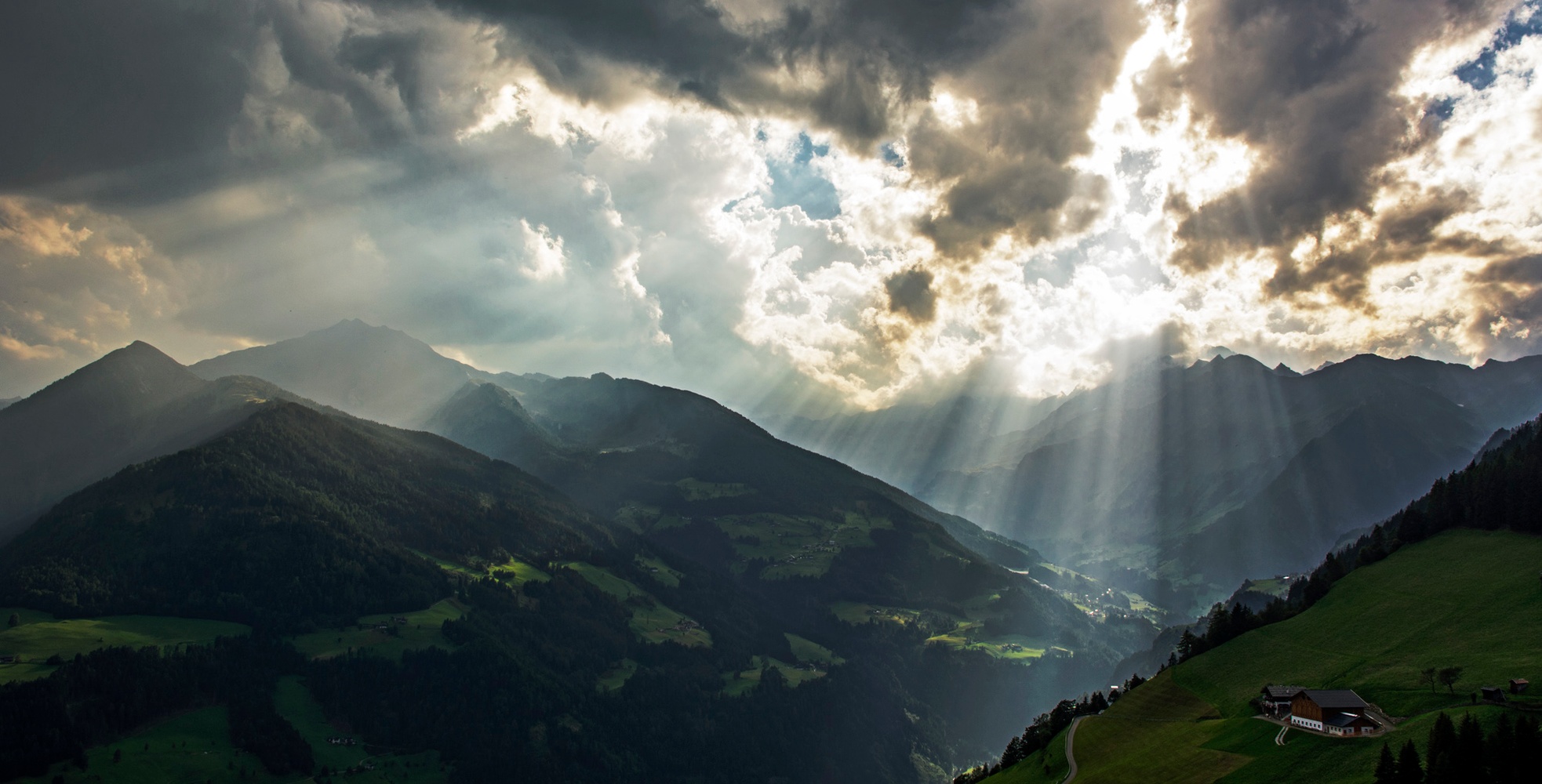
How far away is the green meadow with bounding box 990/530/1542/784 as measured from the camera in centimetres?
7725

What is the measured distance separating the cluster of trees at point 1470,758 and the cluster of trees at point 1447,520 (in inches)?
2891

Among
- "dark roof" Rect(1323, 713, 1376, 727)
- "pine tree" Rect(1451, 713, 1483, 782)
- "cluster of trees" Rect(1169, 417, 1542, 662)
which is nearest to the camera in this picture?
"pine tree" Rect(1451, 713, 1483, 782)

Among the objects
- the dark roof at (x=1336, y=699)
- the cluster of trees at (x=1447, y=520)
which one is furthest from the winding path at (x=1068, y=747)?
the dark roof at (x=1336, y=699)

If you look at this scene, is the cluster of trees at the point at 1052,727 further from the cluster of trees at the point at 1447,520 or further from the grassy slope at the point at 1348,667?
the cluster of trees at the point at 1447,520

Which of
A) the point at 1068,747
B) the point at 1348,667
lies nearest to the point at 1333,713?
the point at 1348,667

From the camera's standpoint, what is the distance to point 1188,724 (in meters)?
100

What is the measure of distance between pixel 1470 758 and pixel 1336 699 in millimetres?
25363

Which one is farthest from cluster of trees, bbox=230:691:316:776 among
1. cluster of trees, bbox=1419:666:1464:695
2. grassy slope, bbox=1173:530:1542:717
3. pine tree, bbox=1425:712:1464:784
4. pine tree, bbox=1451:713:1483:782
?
cluster of trees, bbox=1419:666:1464:695

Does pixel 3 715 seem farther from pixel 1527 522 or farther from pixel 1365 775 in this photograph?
pixel 1527 522

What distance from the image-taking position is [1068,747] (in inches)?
4299

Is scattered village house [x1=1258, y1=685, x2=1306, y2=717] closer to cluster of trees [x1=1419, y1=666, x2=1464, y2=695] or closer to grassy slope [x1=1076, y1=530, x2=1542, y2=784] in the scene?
grassy slope [x1=1076, y1=530, x2=1542, y2=784]

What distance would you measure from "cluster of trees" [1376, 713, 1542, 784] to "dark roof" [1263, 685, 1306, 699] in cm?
2757

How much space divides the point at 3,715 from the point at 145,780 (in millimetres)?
32072

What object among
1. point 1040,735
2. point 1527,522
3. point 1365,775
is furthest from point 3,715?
point 1527,522
